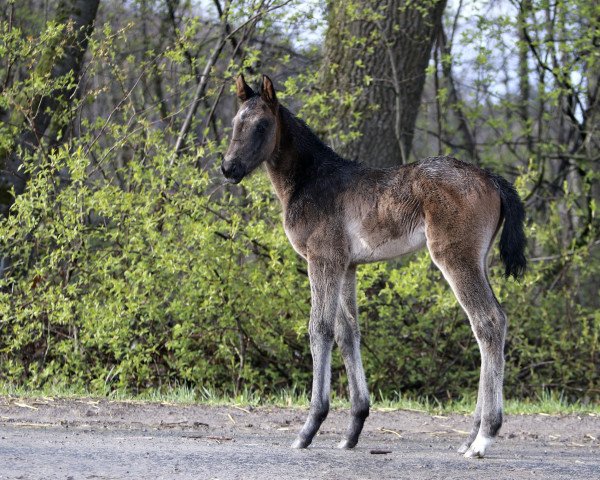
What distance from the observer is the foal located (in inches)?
260

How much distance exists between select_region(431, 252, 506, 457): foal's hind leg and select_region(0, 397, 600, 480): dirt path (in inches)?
8.6

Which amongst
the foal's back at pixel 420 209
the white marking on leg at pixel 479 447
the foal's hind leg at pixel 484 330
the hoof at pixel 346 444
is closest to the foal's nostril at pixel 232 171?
the foal's back at pixel 420 209

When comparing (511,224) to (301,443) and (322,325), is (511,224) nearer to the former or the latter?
(322,325)

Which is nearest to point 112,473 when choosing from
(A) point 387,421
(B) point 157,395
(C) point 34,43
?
(A) point 387,421

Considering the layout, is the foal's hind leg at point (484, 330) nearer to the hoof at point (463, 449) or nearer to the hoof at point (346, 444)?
the hoof at point (463, 449)

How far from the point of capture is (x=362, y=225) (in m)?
7.12

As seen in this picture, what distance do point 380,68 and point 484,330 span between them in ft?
24.7

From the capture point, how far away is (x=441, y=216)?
6.74m

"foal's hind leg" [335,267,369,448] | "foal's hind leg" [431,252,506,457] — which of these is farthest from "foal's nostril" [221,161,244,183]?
"foal's hind leg" [431,252,506,457]

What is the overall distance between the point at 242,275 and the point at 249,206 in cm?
86

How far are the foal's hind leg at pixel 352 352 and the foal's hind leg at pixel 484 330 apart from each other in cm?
87

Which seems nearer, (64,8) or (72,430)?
(72,430)

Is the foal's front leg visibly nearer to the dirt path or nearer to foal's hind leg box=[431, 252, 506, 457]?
the dirt path

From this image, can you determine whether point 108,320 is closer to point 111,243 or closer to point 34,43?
point 111,243
